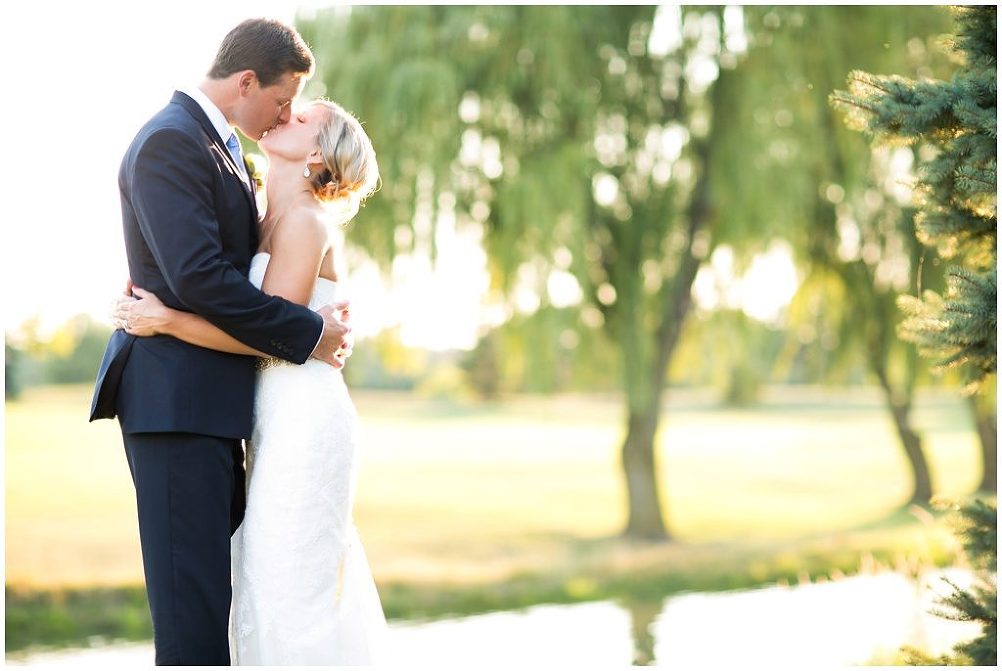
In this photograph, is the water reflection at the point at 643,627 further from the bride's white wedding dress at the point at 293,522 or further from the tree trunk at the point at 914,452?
the tree trunk at the point at 914,452

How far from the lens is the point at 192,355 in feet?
6.71

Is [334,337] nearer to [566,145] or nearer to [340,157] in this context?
[340,157]

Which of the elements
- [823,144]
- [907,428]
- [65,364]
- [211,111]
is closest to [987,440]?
[907,428]

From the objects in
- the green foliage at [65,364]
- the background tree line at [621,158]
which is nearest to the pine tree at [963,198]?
the background tree line at [621,158]

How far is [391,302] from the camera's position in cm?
812

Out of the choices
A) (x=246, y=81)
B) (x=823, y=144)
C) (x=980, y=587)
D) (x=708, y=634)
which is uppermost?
(x=823, y=144)

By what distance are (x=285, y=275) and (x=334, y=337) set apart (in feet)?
0.59

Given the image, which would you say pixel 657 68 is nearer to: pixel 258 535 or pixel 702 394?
pixel 258 535

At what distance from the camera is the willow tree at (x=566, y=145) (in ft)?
24.8

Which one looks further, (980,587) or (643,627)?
(643,627)

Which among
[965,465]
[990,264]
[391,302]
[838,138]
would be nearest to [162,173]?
[990,264]

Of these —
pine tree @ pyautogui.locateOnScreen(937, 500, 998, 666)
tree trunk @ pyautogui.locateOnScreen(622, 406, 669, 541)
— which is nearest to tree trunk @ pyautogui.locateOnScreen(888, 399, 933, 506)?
tree trunk @ pyautogui.locateOnScreen(622, 406, 669, 541)

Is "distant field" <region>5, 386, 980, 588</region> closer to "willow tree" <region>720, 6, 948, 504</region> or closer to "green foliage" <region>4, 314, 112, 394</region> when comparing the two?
"green foliage" <region>4, 314, 112, 394</region>

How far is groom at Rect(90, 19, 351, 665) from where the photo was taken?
197 centimetres
